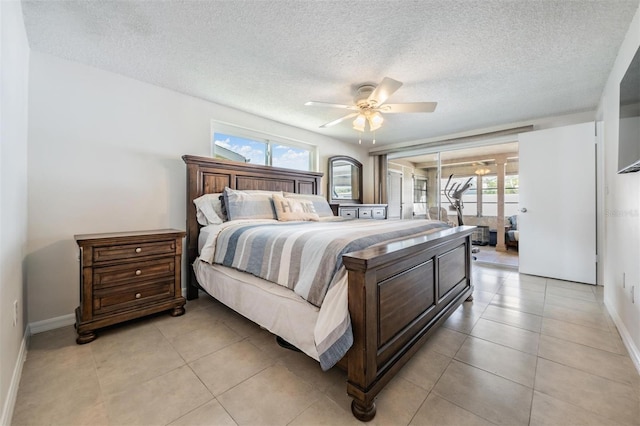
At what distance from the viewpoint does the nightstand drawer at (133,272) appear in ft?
6.51

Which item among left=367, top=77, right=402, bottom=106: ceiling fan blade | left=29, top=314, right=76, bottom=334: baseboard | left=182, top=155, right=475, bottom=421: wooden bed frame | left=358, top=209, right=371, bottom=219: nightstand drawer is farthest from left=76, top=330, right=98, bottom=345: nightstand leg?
left=358, top=209, right=371, bottom=219: nightstand drawer

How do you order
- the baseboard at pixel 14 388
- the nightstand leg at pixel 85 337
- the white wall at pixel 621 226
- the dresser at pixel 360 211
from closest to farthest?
the baseboard at pixel 14 388 < the white wall at pixel 621 226 < the nightstand leg at pixel 85 337 < the dresser at pixel 360 211

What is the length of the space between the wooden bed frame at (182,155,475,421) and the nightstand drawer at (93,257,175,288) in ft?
6.04

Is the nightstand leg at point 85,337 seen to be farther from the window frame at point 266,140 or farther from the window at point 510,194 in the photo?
the window at point 510,194

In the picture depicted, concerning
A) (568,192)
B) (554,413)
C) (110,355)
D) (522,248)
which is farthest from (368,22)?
(522,248)

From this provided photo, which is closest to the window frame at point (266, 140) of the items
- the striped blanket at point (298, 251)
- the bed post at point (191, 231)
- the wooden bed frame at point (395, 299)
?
the bed post at point (191, 231)

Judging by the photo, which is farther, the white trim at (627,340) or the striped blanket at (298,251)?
the white trim at (627,340)

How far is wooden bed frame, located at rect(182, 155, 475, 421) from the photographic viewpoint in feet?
3.97

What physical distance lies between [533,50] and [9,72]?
361cm

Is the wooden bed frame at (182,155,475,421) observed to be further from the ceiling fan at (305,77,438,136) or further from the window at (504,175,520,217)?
the window at (504,175,520,217)

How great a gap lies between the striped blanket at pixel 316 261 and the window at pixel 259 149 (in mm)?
1603

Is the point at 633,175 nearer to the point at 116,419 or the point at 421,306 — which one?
the point at 421,306

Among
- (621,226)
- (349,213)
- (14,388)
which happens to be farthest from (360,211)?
(14,388)

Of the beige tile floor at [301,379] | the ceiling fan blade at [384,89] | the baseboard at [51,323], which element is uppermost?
the ceiling fan blade at [384,89]
